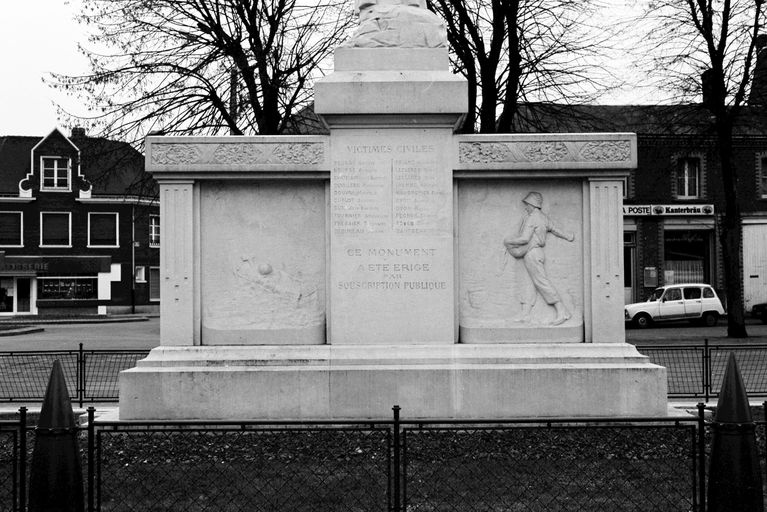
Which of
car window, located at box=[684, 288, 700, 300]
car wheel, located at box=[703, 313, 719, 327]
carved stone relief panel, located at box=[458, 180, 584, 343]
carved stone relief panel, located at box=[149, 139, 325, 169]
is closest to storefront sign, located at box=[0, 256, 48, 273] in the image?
car window, located at box=[684, 288, 700, 300]

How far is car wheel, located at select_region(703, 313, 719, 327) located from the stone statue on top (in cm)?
3167

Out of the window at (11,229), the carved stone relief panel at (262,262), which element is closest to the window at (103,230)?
the window at (11,229)

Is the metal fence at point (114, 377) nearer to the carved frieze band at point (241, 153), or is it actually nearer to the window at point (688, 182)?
the carved frieze band at point (241, 153)

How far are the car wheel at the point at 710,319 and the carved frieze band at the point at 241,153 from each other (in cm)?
3239

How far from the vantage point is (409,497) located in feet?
24.5

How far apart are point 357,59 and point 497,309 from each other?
11.2ft

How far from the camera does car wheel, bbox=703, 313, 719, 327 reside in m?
39.3

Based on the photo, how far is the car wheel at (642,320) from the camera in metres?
38.2

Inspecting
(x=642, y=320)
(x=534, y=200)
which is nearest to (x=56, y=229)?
(x=642, y=320)

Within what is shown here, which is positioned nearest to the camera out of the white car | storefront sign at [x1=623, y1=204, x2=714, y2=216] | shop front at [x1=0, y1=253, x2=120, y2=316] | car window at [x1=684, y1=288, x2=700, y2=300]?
the white car

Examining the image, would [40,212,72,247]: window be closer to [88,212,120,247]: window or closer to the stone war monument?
[88,212,120,247]: window

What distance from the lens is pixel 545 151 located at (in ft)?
34.8

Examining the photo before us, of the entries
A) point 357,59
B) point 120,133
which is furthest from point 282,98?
point 357,59

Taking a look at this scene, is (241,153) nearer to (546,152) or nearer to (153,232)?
(546,152)
